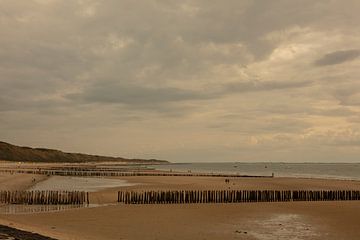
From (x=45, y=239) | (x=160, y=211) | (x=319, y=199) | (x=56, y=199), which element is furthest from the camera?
(x=319, y=199)

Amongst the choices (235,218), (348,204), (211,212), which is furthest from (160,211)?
(348,204)

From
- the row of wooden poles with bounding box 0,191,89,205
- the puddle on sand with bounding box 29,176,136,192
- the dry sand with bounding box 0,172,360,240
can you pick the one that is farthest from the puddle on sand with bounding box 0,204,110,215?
the puddle on sand with bounding box 29,176,136,192

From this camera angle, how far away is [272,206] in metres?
30.7

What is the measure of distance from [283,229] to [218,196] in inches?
510

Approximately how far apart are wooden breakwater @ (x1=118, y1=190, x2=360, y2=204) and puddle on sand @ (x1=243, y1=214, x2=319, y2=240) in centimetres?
860

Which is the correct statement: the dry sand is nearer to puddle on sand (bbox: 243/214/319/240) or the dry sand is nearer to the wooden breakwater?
puddle on sand (bbox: 243/214/319/240)

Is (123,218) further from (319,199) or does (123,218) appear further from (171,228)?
(319,199)

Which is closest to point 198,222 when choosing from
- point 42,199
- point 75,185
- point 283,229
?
point 283,229

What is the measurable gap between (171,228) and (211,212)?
270 inches

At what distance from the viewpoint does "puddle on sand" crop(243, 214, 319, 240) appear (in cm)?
1862

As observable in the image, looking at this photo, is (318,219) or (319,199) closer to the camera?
(318,219)

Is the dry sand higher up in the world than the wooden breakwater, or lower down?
lower down

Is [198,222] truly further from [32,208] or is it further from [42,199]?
[42,199]

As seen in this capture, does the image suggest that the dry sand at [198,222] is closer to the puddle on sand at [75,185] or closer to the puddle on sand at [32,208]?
the puddle on sand at [32,208]
